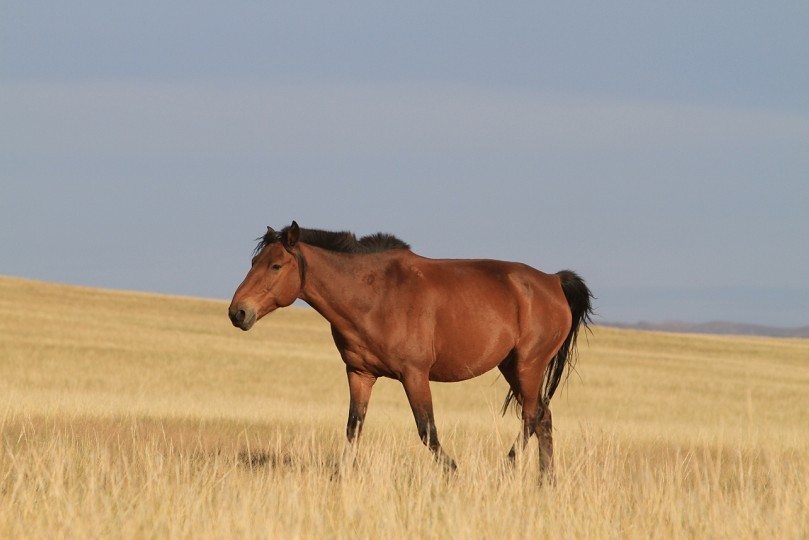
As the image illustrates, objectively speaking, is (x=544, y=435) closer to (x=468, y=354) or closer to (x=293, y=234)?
(x=468, y=354)

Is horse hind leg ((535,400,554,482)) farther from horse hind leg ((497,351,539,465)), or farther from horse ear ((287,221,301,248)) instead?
horse ear ((287,221,301,248))

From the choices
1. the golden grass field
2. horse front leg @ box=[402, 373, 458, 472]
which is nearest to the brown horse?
horse front leg @ box=[402, 373, 458, 472]

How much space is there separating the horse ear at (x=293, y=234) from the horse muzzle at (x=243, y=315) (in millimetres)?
696

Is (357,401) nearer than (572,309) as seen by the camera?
Yes

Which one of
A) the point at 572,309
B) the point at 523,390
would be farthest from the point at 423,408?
the point at 572,309

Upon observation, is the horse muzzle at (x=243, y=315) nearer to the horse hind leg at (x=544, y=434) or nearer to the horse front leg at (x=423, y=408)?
the horse front leg at (x=423, y=408)

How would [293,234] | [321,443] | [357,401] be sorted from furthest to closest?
[321,443] → [357,401] → [293,234]

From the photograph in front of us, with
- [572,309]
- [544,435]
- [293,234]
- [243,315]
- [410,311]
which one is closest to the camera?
[243,315]

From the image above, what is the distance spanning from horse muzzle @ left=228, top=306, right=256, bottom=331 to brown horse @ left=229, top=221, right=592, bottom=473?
0.04 feet

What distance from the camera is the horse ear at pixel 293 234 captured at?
8711mm

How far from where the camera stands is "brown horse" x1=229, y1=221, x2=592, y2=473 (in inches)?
348

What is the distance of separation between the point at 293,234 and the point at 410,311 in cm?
134

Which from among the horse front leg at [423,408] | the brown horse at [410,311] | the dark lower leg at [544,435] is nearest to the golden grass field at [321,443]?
the horse front leg at [423,408]

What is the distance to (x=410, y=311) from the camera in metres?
9.31
